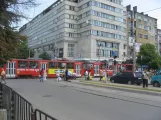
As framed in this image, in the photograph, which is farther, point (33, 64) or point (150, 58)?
point (150, 58)

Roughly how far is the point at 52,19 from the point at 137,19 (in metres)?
32.5

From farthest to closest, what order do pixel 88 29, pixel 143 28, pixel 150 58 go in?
pixel 143 28 → pixel 88 29 → pixel 150 58

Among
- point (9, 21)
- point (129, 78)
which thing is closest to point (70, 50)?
point (129, 78)

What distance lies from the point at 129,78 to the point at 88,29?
5179cm

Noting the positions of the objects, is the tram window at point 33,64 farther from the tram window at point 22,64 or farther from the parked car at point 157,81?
the parked car at point 157,81

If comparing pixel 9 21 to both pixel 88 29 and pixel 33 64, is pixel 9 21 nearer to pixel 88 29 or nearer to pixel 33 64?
pixel 33 64

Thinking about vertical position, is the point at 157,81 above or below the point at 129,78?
below

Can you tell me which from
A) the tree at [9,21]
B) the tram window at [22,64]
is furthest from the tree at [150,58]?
the tree at [9,21]

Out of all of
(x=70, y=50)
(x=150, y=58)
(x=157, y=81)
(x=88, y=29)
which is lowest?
(x=157, y=81)

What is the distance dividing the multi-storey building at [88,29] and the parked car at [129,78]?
47.4 metres

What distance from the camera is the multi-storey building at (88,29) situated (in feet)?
277

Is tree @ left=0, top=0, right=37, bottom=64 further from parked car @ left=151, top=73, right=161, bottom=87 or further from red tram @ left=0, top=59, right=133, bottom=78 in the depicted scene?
red tram @ left=0, top=59, right=133, bottom=78

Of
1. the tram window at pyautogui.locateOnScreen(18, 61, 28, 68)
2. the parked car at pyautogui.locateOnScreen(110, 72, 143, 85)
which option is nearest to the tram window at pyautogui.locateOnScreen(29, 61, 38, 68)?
the tram window at pyautogui.locateOnScreen(18, 61, 28, 68)

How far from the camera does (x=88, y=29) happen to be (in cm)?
8438
